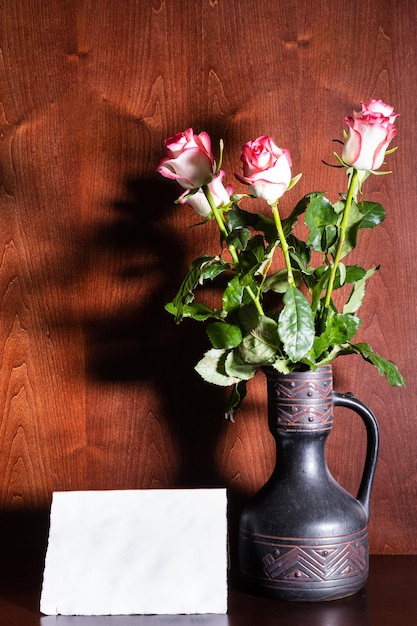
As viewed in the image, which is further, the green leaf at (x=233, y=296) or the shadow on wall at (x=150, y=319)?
the shadow on wall at (x=150, y=319)

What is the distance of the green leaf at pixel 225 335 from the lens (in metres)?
1.16

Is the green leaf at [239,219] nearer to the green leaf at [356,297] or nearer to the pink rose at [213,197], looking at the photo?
the pink rose at [213,197]

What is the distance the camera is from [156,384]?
55.7 inches

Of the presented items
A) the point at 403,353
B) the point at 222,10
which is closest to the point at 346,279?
the point at 403,353

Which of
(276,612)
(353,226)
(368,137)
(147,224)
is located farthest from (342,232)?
(276,612)

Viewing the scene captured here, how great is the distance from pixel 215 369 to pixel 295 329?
0.56 ft

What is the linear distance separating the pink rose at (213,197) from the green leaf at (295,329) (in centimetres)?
21

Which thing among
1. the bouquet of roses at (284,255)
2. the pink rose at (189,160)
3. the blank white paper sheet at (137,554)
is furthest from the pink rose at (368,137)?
the blank white paper sheet at (137,554)

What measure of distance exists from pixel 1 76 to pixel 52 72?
3.8 inches

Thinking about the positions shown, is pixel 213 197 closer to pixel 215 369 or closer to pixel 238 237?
pixel 238 237

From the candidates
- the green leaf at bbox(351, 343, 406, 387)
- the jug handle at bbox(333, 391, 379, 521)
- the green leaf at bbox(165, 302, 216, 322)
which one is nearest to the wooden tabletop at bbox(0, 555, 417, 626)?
the jug handle at bbox(333, 391, 379, 521)

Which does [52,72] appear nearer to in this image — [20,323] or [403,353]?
[20,323]

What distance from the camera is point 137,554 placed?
3.63 feet

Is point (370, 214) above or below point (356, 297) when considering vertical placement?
above
